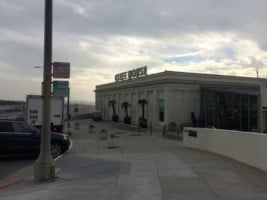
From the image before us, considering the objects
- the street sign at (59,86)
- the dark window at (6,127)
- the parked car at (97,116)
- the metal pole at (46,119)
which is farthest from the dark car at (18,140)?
the parked car at (97,116)

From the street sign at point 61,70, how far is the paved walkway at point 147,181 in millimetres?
2770

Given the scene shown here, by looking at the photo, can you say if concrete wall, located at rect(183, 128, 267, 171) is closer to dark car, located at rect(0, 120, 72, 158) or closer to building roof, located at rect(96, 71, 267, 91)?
dark car, located at rect(0, 120, 72, 158)

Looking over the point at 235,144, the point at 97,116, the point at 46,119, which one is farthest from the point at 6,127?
the point at 97,116

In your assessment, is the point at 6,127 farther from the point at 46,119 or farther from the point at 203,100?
the point at 203,100

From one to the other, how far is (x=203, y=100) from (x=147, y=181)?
39.6 meters

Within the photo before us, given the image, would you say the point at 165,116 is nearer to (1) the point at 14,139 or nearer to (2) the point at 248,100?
(2) the point at 248,100

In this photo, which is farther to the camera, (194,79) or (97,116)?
(97,116)

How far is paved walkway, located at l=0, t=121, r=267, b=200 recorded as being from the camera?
9359 millimetres

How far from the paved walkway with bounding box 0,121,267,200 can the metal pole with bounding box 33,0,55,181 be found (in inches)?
12.8

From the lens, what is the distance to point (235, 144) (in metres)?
15.7

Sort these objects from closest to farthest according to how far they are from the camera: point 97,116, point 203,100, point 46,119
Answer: point 46,119 < point 203,100 < point 97,116

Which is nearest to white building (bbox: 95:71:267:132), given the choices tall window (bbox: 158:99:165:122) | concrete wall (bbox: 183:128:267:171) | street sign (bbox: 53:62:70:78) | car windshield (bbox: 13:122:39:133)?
tall window (bbox: 158:99:165:122)

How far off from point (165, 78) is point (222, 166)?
37240 millimetres

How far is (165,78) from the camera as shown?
1998 inches
